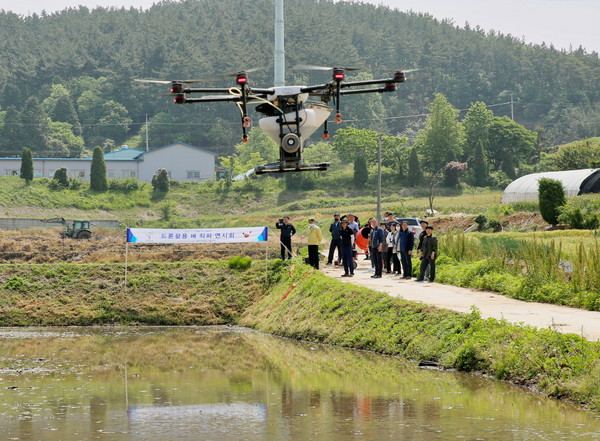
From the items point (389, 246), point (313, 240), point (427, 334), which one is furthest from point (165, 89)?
point (427, 334)

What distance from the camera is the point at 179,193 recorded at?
319 feet

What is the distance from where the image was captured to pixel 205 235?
33.1 metres

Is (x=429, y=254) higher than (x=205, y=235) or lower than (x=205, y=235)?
lower

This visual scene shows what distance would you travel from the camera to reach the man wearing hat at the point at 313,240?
2957 cm

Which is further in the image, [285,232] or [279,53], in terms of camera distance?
[285,232]

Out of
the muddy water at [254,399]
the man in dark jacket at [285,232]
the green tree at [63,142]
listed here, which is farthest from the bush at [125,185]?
the muddy water at [254,399]

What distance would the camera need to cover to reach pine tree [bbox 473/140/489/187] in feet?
339

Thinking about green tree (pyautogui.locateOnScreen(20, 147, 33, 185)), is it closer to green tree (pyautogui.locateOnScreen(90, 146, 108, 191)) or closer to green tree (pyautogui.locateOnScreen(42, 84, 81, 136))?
green tree (pyautogui.locateOnScreen(90, 146, 108, 191))

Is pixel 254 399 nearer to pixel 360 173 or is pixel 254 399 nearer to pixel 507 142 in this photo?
pixel 360 173

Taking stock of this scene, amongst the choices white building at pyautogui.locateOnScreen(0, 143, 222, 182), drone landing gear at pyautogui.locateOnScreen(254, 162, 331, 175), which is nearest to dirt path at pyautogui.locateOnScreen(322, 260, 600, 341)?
drone landing gear at pyautogui.locateOnScreen(254, 162, 331, 175)

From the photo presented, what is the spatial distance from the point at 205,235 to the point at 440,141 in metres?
79.3

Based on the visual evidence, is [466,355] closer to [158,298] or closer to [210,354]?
[210,354]

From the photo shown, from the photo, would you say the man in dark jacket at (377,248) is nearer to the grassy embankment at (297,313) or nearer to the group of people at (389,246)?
the group of people at (389,246)

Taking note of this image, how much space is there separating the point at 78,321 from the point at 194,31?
174m
